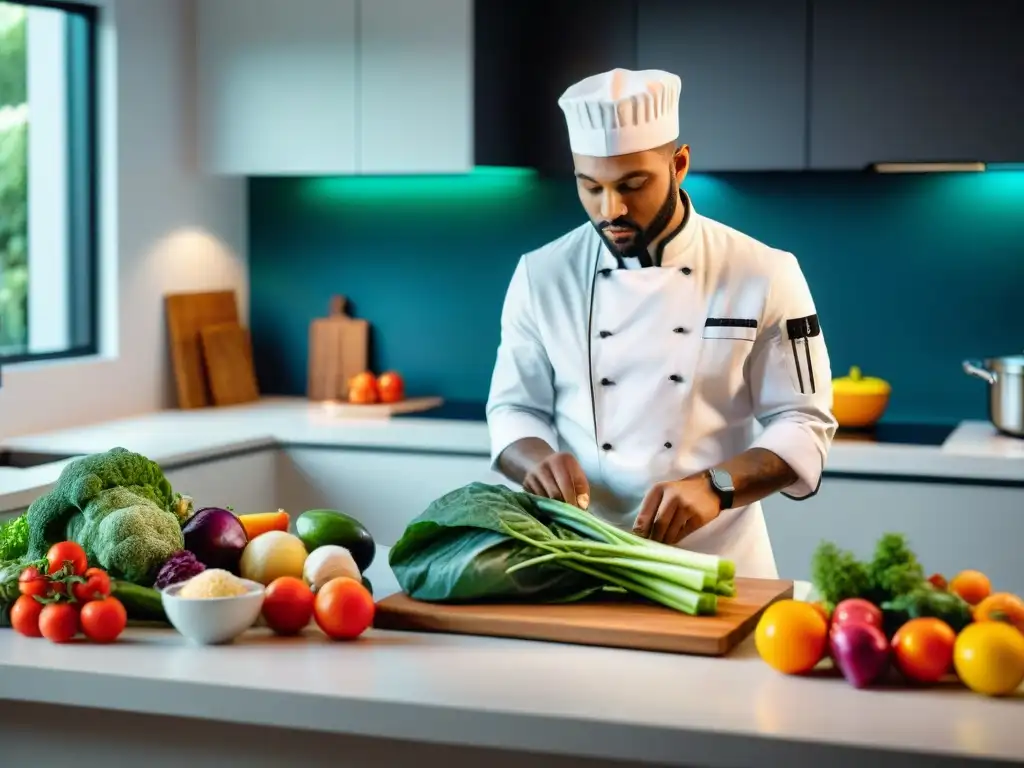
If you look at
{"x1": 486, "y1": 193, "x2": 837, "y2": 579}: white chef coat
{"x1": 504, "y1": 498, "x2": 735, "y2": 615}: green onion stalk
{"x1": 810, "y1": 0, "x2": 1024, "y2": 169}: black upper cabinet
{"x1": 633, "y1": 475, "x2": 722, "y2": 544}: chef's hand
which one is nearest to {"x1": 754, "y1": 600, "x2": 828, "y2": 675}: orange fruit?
{"x1": 504, "y1": 498, "x2": 735, "y2": 615}: green onion stalk

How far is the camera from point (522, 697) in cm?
171

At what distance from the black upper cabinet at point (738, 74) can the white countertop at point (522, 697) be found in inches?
89.1

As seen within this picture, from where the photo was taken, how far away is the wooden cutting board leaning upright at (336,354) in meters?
4.76

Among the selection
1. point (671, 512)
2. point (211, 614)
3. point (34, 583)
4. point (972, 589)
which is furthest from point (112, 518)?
point (972, 589)

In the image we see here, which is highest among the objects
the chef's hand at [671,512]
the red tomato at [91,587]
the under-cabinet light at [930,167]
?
the under-cabinet light at [930,167]

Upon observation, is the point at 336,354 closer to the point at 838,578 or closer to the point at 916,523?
the point at 916,523

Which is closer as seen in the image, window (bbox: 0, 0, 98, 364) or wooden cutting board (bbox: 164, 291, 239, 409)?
window (bbox: 0, 0, 98, 364)

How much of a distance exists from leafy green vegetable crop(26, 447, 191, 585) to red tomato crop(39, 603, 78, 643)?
0.42ft

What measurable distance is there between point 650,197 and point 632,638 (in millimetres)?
869

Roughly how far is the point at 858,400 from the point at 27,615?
253cm

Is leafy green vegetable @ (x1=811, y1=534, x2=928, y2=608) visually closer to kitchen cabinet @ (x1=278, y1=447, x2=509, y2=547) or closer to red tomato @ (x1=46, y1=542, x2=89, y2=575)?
red tomato @ (x1=46, y1=542, x2=89, y2=575)

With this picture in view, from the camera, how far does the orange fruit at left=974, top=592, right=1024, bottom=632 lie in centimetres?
181

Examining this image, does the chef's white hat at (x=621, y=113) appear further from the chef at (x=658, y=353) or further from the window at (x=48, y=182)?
the window at (x=48, y=182)

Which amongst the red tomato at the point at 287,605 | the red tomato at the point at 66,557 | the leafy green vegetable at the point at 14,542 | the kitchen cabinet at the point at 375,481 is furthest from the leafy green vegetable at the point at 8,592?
the kitchen cabinet at the point at 375,481
